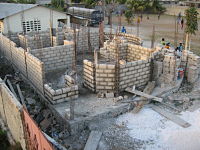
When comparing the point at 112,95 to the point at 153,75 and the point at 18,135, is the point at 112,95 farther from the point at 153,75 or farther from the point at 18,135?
the point at 18,135

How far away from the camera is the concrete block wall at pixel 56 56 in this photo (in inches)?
458

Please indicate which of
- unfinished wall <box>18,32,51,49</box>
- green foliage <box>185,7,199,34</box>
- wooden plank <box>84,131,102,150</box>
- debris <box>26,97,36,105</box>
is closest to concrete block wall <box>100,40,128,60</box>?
unfinished wall <box>18,32,51,49</box>

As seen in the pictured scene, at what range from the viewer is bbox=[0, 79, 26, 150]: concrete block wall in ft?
22.1

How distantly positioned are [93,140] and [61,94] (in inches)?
88.5

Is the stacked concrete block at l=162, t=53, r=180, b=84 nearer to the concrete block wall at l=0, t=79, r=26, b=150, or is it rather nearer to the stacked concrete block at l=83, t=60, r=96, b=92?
the stacked concrete block at l=83, t=60, r=96, b=92

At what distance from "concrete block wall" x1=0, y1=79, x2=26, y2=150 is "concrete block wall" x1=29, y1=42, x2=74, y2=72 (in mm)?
3562

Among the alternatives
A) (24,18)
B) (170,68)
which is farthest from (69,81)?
(24,18)

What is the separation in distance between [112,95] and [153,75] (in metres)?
2.27

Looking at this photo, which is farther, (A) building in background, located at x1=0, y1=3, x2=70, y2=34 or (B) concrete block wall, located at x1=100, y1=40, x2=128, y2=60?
(A) building in background, located at x1=0, y1=3, x2=70, y2=34

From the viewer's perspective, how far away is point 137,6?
35906 mm

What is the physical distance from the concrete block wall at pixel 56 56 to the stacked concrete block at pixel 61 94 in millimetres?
2758

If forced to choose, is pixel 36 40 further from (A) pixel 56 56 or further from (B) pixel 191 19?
(B) pixel 191 19

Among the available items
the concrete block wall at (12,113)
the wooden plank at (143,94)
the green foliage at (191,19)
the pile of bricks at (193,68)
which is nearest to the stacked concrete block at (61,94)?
the concrete block wall at (12,113)

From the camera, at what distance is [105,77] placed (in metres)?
9.55
